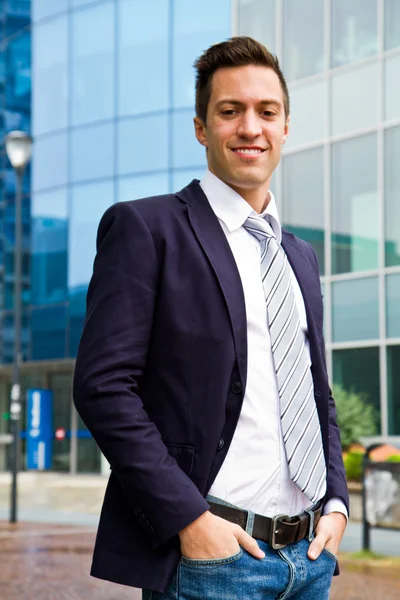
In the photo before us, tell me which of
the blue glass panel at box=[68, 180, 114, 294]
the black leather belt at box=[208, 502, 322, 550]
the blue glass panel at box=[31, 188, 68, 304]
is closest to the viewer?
the black leather belt at box=[208, 502, 322, 550]

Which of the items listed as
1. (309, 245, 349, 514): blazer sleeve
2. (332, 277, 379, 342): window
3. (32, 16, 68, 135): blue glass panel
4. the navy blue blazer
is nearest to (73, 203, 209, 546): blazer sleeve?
the navy blue blazer

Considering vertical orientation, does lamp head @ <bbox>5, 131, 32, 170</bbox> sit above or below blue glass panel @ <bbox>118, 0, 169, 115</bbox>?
below

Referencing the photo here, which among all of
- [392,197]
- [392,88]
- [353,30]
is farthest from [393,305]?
[353,30]

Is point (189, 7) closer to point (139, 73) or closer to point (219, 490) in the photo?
point (139, 73)

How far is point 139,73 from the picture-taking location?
87.9ft

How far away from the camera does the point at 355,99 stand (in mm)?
17422

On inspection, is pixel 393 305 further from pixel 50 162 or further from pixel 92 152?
pixel 50 162

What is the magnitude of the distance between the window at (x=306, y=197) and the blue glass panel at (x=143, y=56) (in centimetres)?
855

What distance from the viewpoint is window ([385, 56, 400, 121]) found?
16516 mm

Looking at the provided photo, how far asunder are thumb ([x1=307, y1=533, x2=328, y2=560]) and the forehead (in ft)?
3.75

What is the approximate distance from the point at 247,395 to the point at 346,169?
15380 mm

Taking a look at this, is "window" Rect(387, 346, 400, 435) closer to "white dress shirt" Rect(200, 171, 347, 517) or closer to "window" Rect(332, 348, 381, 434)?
"window" Rect(332, 348, 381, 434)

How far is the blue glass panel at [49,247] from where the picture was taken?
2786cm

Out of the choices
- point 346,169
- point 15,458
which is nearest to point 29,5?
point 346,169
